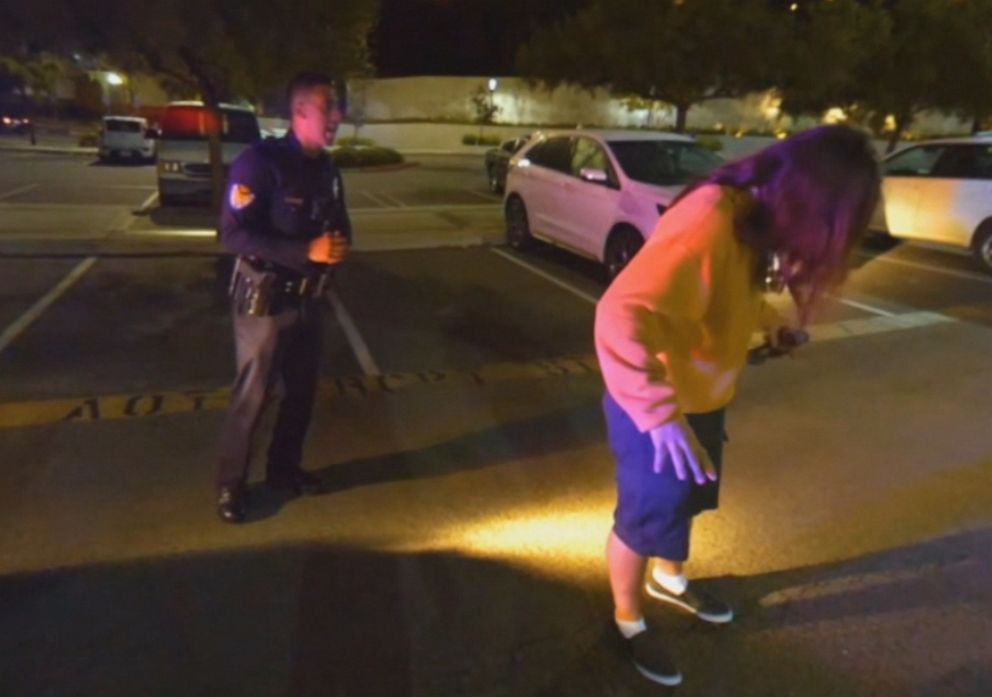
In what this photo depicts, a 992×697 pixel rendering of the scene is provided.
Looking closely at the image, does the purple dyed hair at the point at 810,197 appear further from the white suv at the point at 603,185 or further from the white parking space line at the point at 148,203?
the white parking space line at the point at 148,203

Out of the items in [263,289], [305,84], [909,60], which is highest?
[909,60]

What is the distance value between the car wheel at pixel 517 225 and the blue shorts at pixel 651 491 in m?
8.78

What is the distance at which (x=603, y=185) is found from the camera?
9.55 meters

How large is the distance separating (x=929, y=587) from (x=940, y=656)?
1.71 ft

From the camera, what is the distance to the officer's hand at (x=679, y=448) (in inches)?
94.0

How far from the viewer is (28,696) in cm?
276

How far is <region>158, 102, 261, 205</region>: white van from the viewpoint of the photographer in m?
14.7

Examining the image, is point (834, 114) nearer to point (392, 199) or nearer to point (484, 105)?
point (392, 199)

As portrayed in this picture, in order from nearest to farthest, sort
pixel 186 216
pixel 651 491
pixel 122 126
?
1. pixel 651 491
2. pixel 186 216
3. pixel 122 126

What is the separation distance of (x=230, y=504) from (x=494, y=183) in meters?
17.3

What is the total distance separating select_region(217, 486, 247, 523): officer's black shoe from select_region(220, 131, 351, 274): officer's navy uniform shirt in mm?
1041

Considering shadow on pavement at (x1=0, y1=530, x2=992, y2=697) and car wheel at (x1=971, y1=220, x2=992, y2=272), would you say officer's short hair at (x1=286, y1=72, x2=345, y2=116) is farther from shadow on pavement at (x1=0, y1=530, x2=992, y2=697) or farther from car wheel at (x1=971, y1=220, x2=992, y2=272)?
car wheel at (x1=971, y1=220, x2=992, y2=272)

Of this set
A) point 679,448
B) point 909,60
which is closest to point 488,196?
point 909,60

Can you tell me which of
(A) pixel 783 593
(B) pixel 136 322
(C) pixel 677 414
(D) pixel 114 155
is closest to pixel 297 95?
(C) pixel 677 414
